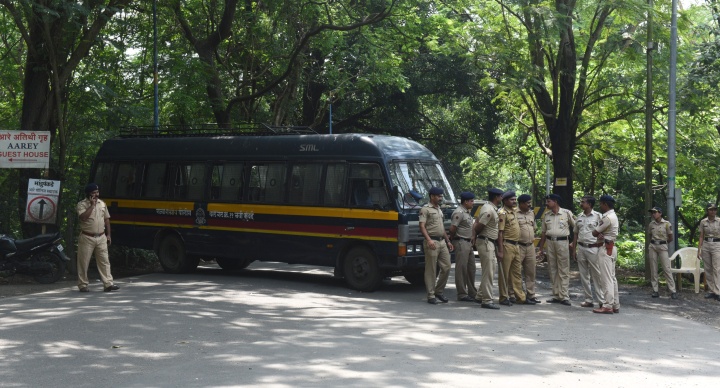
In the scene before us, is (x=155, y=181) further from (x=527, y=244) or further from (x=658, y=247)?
(x=658, y=247)

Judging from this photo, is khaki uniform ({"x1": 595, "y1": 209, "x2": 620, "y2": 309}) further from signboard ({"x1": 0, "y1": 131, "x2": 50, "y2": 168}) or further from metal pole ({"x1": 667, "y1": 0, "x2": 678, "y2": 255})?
signboard ({"x1": 0, "y1": 131, "x2": 50, "y2": 168})

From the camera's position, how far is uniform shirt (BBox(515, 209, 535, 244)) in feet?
46.8

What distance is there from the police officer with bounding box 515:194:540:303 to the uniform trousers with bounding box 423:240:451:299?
126 cm

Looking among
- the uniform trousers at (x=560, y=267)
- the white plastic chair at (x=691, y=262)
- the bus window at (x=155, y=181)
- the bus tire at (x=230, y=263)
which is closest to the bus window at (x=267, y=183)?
the bus window at (x=155, y=181)

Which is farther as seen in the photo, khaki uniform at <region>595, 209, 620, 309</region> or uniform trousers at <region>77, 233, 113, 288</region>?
uniform trousers at <region>77, 233, 113, 288</region>

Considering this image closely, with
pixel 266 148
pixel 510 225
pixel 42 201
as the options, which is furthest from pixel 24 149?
pixel 510 225

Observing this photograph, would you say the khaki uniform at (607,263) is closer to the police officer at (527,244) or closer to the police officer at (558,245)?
the police officer at (558,245)

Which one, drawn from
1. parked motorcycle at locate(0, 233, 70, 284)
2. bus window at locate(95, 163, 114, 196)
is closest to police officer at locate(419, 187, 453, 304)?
parked motorcycle at locate(0, 233, 70, 284)

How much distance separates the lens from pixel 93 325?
1098 centimetres

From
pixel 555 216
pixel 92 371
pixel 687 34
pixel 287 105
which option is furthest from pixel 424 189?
pixel 287 105

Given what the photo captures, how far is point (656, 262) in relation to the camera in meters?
16.1

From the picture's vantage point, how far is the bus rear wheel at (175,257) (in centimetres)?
1800

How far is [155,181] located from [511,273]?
798 cm

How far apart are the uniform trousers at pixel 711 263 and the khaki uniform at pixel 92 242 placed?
10.4 meters
